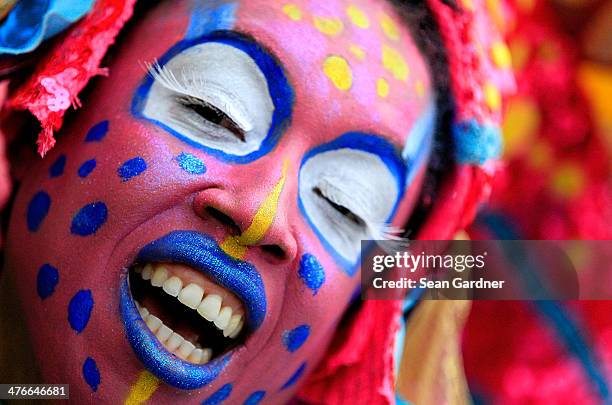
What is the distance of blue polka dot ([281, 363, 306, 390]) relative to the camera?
1.21 metres

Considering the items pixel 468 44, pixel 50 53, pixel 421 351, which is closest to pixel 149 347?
pixel 50 53

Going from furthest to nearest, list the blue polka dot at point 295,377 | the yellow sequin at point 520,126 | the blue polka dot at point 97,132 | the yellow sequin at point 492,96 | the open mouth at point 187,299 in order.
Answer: the yellow sequin at point 520,126 < the yellow sequin at point 492,96 < the blue polka dot at point 295,377 < the blue polka dot at point 97,132 < the open mouth at point 187,299

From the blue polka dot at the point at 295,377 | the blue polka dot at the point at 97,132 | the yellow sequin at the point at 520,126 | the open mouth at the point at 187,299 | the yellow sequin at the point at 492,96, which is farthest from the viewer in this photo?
the yellow sequin at the point at 520,126

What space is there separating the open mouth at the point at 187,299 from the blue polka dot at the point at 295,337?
0.08 meters

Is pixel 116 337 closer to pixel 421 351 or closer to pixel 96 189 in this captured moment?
pixel 96 189

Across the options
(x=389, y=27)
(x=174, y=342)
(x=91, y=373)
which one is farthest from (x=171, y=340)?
(x=389, y=27)

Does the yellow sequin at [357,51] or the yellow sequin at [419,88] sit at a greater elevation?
the yellow sequin at [419,88]

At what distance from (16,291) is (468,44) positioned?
87cm

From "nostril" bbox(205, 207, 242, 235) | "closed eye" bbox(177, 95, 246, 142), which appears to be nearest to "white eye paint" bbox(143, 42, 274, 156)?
"closed eye" bbox(177, 95, 246, 142)

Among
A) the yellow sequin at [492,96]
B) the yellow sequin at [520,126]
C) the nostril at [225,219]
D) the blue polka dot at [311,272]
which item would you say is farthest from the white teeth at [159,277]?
the yellow sequin at [520,126]

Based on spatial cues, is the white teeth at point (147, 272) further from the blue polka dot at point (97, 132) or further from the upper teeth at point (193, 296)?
the blue polka dot at point (97, 132)

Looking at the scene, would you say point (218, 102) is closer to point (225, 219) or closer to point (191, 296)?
point (225, 219)

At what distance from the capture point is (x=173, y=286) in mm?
1029

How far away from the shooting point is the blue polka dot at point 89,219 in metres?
1.05
